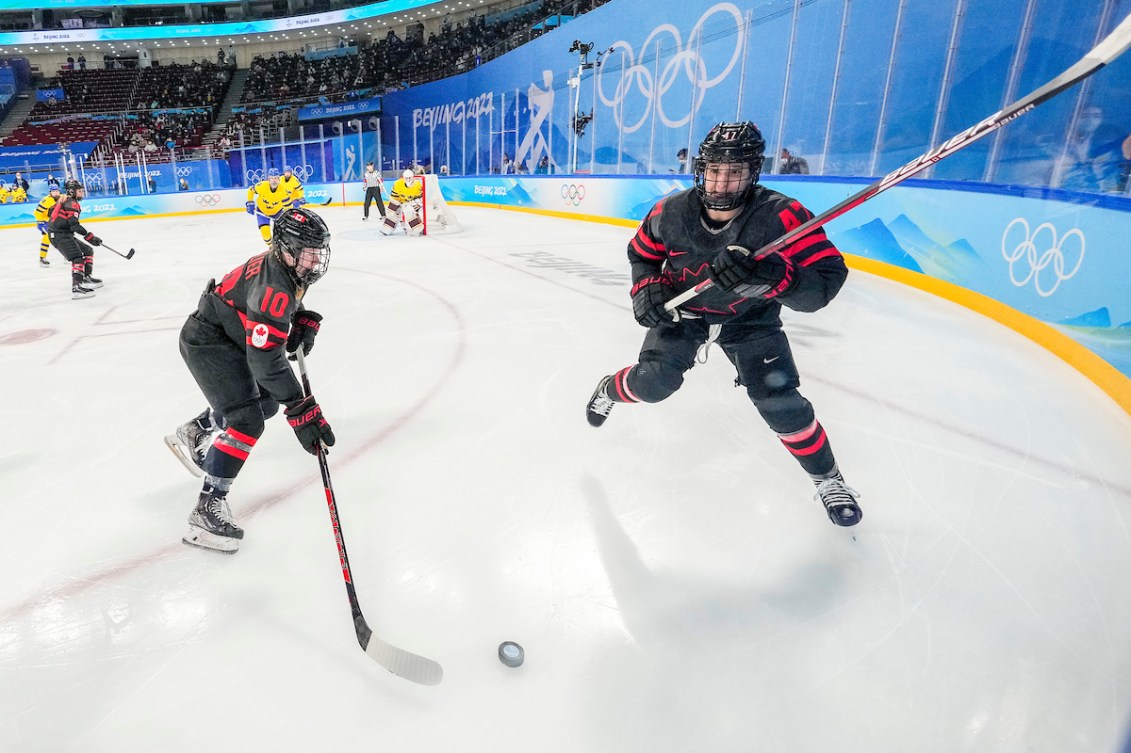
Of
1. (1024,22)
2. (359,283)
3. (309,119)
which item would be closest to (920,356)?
(1024,22)

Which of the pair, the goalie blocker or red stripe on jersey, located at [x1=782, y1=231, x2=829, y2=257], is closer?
red stripe on jersey, located at [x1=782, y1=231, x2=829, y2=257]

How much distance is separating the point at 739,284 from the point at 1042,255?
10.7 ft

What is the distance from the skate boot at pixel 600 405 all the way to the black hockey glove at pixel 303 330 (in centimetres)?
106

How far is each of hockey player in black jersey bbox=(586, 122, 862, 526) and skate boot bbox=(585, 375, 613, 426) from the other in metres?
0.18

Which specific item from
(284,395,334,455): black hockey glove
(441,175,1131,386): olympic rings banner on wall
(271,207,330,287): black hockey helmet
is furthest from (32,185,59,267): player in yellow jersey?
(441,175,1131,386): olympic rings banner on wall

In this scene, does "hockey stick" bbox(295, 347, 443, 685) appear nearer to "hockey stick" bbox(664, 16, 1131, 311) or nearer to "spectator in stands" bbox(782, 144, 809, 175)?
"hockey stick" bbox(664, 16, 1131, 311)

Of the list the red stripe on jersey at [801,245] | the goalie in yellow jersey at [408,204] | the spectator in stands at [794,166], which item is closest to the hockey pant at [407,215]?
the goalie in yellow jersey at [408,204]

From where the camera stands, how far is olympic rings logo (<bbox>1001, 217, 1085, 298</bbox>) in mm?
3387

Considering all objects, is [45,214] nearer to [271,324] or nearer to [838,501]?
[271,324]

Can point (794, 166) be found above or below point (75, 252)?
above

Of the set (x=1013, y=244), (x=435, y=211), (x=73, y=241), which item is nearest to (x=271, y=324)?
(x=1013, y=244)

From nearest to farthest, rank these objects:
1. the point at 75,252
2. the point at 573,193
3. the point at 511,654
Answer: the point at 511,654 → the point at 75,252 → the point at 573,193

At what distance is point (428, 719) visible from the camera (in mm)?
1251

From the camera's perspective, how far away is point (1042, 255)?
12.2 ft
